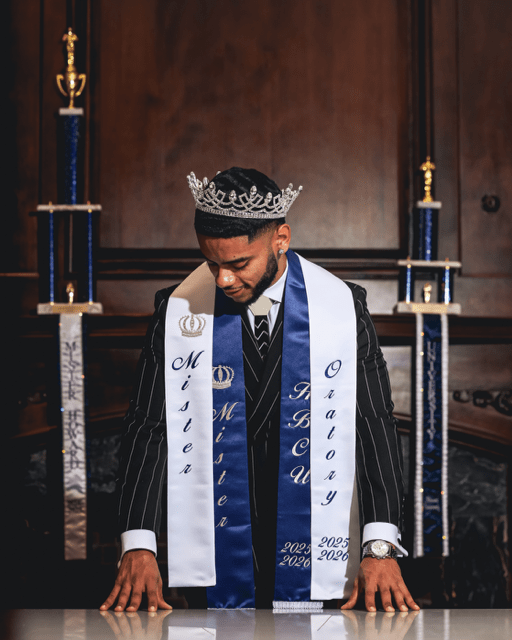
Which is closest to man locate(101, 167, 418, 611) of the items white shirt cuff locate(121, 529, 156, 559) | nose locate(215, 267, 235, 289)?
nose locate(215, 267, 235, 289)

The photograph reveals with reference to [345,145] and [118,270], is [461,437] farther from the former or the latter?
[118,270]

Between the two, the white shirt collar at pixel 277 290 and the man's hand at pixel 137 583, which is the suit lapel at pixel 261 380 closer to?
the white shirt collar at pixel 277 290

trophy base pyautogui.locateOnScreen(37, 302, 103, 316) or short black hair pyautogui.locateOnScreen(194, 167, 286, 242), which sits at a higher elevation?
short black hair pyautogui.locateOnScreen(194, 167, 286, 242)

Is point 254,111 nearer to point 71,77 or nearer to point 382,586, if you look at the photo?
point 71,77

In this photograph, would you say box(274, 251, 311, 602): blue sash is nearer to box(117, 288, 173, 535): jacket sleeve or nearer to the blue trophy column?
box(117, 288, 173, 535): jacket sleeve

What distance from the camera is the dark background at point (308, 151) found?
284cm

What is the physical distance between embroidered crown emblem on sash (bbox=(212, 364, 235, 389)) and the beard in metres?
0.25

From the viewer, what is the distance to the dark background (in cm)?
284

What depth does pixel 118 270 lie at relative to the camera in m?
2.88

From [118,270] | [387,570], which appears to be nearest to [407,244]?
[118,270]

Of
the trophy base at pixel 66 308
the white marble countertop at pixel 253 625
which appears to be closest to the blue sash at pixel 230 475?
the white marble countertop at pixel 253 625

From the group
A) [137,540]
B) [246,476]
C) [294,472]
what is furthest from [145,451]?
[294,472]

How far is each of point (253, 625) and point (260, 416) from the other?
2.23 feet

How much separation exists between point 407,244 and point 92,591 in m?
1.93
